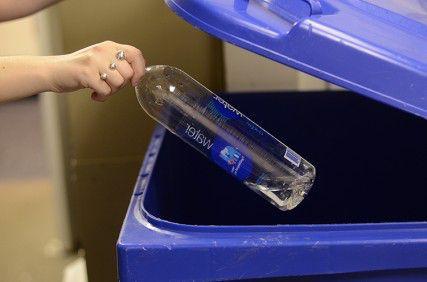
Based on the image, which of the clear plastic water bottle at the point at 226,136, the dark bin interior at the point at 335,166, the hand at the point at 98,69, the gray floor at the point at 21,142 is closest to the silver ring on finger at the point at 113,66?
the hand at the point at 98,69

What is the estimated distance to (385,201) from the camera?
1.16m

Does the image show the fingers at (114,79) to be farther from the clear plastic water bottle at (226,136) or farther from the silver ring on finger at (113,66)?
the clear plastic water bottle at (226,136)

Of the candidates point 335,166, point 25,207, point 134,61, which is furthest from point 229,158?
point 25,207

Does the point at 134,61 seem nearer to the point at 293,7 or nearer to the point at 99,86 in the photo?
the point at 99,86

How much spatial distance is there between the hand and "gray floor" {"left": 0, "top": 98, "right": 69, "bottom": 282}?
89cm

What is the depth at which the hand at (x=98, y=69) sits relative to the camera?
677 millimetres

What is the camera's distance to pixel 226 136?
0.77m

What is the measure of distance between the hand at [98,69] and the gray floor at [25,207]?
0.89 meters

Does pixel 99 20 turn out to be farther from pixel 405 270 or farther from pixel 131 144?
pixel 405 270

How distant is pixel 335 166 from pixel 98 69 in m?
0.59

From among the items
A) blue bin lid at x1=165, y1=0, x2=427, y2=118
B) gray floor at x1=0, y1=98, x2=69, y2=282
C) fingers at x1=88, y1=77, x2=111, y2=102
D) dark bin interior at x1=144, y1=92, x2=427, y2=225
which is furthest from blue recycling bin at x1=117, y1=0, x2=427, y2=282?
gray floor at x1=0, y1=98, x2=69, y2=282

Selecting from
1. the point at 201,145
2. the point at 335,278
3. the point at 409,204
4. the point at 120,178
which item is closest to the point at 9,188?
the point at 120,178

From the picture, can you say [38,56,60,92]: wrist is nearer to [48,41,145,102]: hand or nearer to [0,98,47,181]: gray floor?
[48,41,145,102]: hand

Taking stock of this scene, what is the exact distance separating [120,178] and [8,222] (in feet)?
2.85
